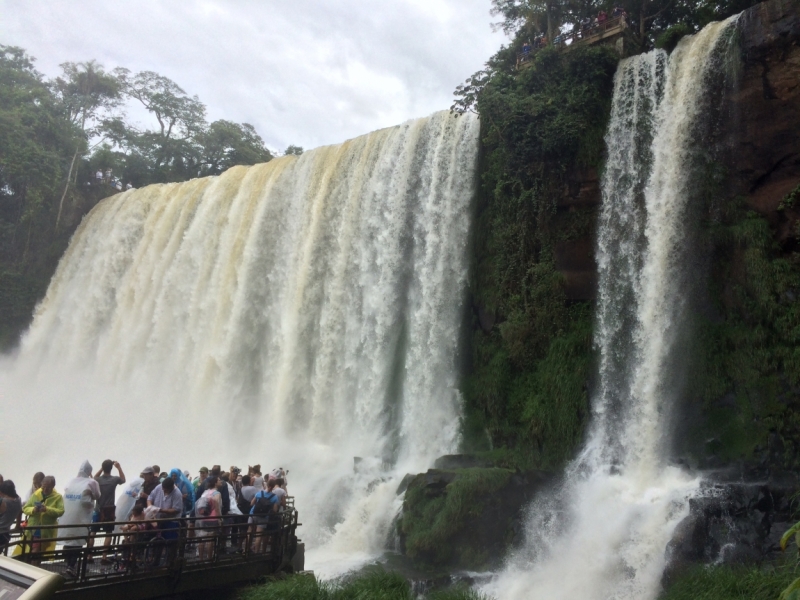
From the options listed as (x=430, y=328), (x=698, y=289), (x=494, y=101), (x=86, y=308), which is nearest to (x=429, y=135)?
(x=494, y=101)

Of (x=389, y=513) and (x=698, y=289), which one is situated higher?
(x=698, y=289)

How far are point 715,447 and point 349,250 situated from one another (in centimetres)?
1019

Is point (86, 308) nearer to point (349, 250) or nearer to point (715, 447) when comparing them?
point (349, 250)

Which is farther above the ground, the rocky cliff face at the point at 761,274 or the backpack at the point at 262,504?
the rocky cliff face at the point at 761,274

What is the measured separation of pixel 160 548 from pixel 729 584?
650cm

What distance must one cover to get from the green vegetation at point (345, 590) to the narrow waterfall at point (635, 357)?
1.90 meters

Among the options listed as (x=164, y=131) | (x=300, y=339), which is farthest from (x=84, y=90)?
(x=300, y=339)

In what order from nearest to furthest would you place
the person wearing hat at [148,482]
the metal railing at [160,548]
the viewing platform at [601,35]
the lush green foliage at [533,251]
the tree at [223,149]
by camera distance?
1. the metal railing at [160,548]
2. the person wearing hat at [148,482]
3. the lush green foliage at [533,251]
4. the viewing platform at [601,35]
5. the tree at [223,149]

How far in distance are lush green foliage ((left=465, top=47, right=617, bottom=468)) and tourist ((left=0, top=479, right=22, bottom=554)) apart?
9.27 m

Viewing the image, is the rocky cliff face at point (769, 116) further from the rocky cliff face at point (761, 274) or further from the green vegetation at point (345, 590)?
the green vegetation at point (345, 590)

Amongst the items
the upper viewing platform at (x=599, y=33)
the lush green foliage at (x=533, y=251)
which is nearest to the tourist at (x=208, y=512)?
the lush green foliage at (x=533, y=251)

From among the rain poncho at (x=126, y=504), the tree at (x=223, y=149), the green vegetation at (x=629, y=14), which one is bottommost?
the rain poncho at (x=126, y=504)

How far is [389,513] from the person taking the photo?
12461 millimetres

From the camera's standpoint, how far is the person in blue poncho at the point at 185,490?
7848mm
